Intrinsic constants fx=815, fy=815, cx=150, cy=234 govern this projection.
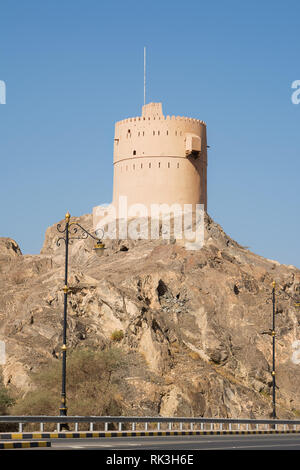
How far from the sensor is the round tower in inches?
2419

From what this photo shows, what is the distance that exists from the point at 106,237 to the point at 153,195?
198 inches

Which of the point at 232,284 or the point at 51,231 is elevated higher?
the point at 51,231

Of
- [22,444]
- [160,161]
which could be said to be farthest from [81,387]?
[160,161]

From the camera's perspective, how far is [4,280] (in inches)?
2391

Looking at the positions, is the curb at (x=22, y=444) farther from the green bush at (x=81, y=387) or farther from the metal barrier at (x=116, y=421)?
the green bush at (x=81, y=387)

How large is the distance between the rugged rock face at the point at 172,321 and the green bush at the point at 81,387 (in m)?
3.09

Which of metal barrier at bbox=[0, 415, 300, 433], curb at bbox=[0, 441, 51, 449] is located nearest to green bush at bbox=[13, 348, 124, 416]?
metal barrier at bbox=[0, 415, 300, 433]

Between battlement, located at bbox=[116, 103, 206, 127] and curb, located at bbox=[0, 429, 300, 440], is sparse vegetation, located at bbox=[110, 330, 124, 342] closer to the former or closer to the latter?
curb, located at bbox=[0, 429, 300, 440]

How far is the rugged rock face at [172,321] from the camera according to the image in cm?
4334

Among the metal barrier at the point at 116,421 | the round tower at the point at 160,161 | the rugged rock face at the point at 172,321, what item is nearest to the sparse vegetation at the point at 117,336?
the rugged rock face at the point at 172,321

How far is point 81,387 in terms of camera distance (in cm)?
3438
